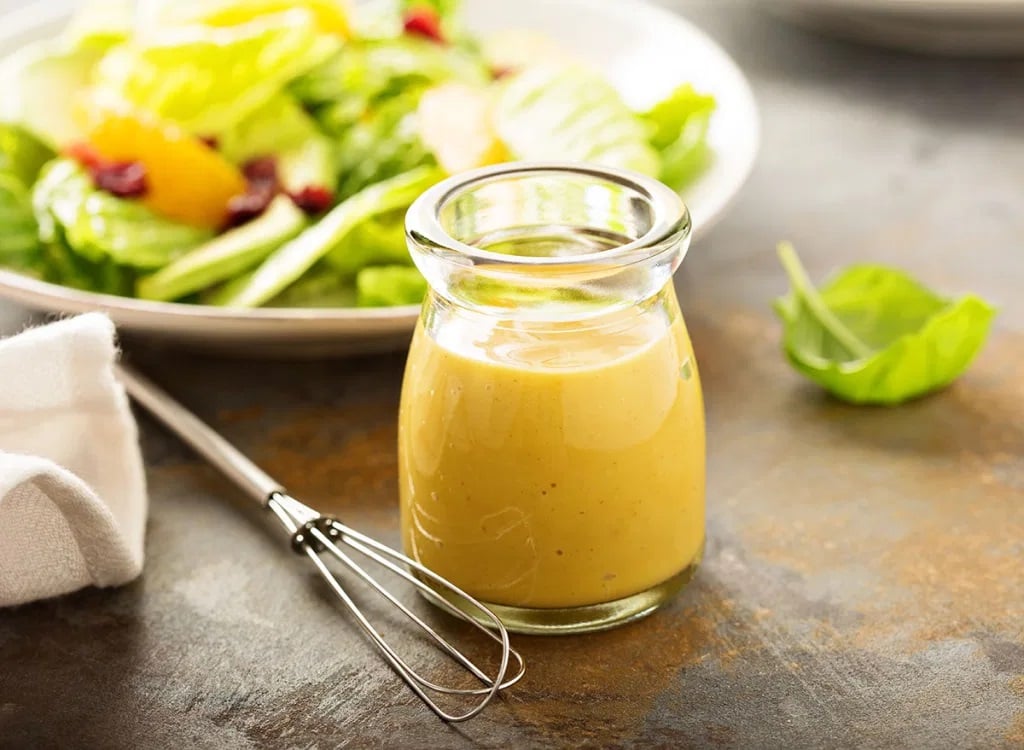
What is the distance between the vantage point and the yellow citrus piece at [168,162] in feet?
5.08

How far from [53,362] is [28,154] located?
0.74 m

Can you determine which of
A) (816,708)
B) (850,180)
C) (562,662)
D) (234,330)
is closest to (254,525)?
(234,330)

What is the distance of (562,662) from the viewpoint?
1.00 m

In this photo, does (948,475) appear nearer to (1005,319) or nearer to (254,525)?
(1005,319)

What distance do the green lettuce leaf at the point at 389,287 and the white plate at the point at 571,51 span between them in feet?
0.15

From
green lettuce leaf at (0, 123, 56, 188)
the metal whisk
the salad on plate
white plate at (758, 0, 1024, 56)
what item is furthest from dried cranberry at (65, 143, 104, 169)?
white plate at (758, 0, 1024, 56)

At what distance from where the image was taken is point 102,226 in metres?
1.48

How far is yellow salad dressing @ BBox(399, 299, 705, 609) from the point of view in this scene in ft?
3.07

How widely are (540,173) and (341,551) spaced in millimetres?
361

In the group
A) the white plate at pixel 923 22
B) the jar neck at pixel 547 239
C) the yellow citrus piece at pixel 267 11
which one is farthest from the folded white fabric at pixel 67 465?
the white plate at pixel 923 22

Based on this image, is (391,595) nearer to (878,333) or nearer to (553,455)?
(553,455)

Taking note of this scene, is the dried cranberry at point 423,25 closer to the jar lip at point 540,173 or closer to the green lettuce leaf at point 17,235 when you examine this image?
the green lettuce leaf at point 17,235

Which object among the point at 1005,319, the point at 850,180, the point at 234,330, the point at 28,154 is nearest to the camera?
the point at 234,330

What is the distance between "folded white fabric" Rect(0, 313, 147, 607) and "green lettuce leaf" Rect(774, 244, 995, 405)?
66 cm
